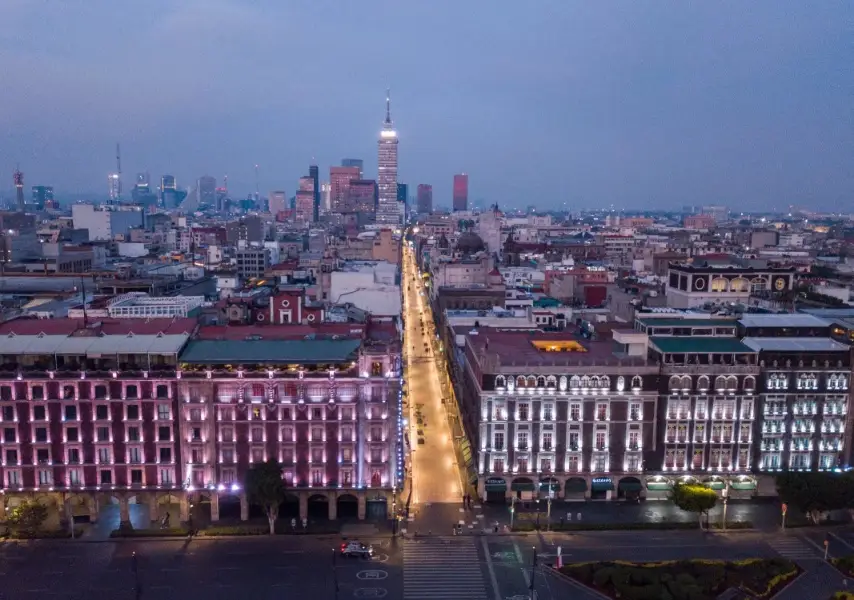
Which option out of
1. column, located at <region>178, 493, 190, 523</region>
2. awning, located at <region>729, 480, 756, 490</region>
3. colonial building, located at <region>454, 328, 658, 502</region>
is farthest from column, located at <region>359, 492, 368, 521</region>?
awning, located at <region>729, 480, 756, 490</region>

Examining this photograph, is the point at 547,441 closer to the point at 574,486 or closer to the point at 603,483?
the point at 574,486

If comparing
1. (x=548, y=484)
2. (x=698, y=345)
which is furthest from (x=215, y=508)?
(x=698, y=345)

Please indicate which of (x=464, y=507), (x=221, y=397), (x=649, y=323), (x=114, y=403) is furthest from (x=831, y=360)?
(x=114, y=403)

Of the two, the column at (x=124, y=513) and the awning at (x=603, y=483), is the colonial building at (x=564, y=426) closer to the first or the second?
the awning at (x=603, y=483)

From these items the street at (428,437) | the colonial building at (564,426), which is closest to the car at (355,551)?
the street at (428,437)

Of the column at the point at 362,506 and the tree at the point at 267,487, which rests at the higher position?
the tree at the point at 267,487

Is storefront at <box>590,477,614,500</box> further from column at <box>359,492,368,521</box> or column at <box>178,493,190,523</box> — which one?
column at <box>178,493,190,523</box>

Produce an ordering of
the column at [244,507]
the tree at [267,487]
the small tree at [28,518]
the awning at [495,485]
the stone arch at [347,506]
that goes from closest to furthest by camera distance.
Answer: the small tree at [28,518]
the tree at [267,487]
the column at [244,507]
the stone arch at [347,506]
the awning at [495,485]
